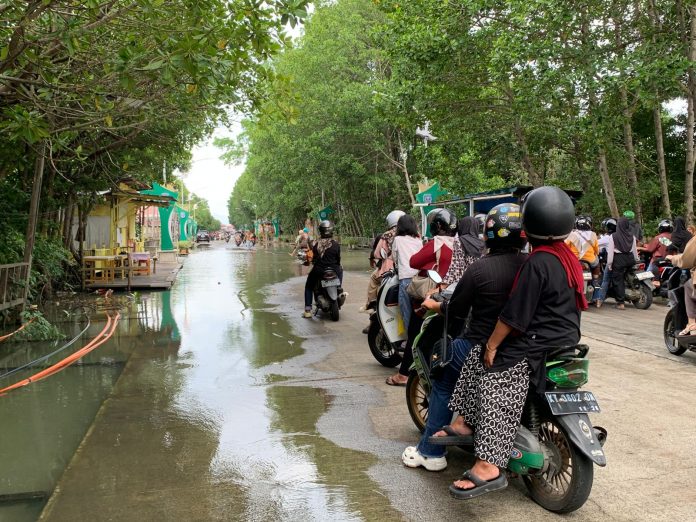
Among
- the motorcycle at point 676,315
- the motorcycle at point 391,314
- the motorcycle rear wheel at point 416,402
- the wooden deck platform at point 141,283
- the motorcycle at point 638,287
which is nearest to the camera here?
the motorcycle rear wheel at point 416,402

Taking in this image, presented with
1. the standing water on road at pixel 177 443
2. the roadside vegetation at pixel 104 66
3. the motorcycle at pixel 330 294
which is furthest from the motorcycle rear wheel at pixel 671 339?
the roadside vegetation at pixel 104 66

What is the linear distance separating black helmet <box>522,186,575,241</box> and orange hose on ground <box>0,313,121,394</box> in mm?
5093

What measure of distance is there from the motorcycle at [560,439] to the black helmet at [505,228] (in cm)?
67

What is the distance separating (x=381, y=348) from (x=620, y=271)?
6.77 meters

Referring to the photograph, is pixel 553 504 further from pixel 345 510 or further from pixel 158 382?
pixel 158 382

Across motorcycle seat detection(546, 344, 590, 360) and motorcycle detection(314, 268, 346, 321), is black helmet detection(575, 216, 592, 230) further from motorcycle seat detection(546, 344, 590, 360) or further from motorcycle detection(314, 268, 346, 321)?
motorcycle seat detection(546, 344, 590, 360)

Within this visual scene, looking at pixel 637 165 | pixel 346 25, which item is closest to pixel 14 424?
pixel 637 165

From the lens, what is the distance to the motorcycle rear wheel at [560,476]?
319 centimetres

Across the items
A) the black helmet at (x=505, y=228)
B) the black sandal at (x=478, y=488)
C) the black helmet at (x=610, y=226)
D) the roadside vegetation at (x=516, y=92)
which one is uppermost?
the roadside vegetation at (x=516, y=92)

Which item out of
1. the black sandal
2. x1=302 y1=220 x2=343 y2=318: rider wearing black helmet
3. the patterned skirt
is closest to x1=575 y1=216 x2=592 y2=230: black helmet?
x1=302 y1=220 x2=343 y2=318: rider wearing black helmet

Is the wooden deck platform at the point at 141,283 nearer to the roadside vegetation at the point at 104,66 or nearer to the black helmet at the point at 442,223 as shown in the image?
the roadside vegetation at the point at 104,66

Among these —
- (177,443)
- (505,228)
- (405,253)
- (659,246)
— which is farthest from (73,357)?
(659,246)

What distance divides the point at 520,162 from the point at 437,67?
19.2 ft

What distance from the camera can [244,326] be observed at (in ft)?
32.5
